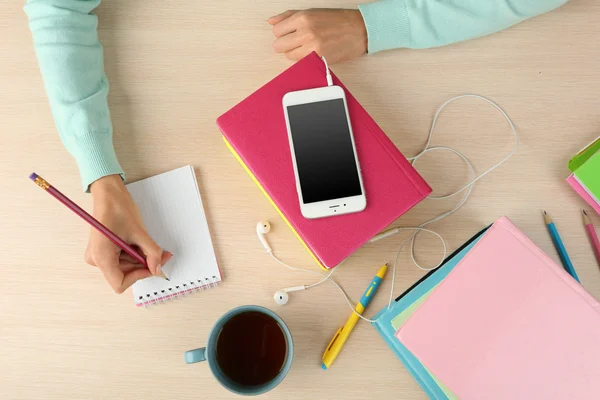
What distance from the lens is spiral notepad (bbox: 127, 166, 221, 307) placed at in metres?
0.66

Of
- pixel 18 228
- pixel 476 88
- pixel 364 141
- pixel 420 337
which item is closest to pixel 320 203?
pixel 364 141

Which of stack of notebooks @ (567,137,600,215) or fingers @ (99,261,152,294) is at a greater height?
stack of notebooks @ (567,137,600,215)

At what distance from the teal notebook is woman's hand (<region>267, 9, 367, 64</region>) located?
363mm

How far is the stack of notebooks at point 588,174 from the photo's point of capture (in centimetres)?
65

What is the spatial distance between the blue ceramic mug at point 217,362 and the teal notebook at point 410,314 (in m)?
0.15

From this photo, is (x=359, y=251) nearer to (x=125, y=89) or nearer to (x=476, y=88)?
(x=476, y=88)

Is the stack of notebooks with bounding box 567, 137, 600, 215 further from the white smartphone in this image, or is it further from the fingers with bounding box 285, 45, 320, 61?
the fingers with bounding box 285, 45, 320, 61

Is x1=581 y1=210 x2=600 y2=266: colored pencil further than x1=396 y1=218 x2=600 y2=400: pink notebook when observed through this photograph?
Yes

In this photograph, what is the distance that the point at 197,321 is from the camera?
654mm

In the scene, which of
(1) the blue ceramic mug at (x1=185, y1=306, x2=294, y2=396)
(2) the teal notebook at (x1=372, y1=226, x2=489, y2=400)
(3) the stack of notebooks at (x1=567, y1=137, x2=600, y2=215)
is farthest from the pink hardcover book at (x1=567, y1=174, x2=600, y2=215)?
(1) the blue ceramic mug at (x1=185, y1=306, x2=294, y2=396)

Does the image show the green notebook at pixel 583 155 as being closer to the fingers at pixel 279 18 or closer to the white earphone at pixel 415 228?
the white earphone at pixel 415 228

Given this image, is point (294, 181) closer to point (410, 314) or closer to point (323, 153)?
point (323, 153)

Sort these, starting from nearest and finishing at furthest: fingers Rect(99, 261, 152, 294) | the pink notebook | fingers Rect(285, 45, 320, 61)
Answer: the pink notebook
fingers Rect(99, 261, 152, 294)
fingers Rect(285, 45, 320, 61)

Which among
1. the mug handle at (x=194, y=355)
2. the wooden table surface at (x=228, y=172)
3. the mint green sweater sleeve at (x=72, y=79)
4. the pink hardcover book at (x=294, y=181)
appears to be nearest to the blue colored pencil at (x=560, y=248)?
the wooden table surface at (x=228, y=172)
